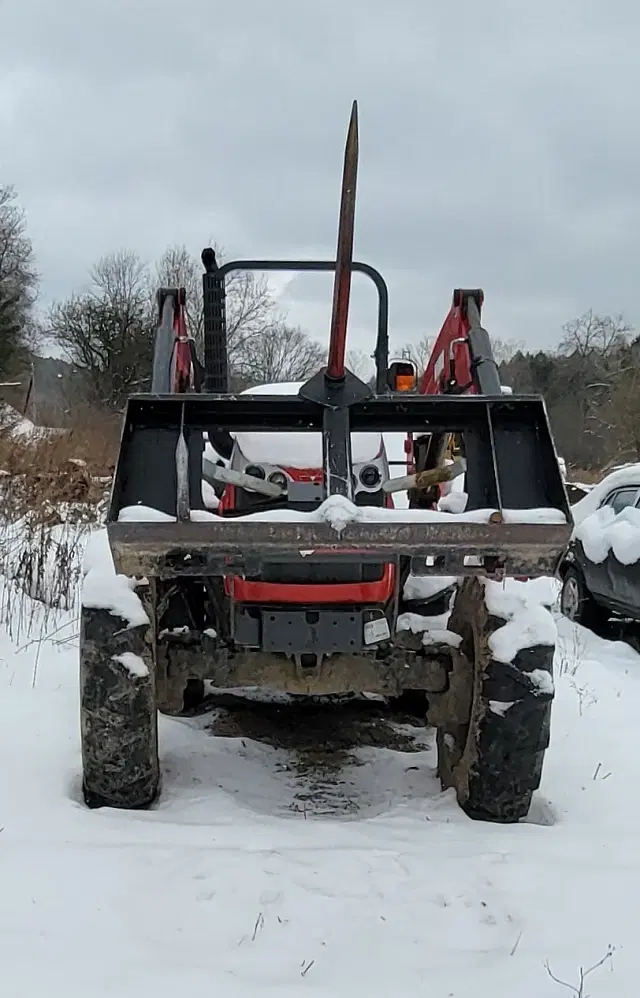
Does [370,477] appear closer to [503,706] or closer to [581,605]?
[503,706]

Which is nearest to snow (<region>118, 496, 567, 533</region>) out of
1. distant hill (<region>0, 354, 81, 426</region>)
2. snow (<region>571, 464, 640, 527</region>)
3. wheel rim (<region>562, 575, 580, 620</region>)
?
snow (<region>571, 464, 640, 527</region>)

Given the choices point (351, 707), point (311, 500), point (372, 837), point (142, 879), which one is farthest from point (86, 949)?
point (351, 707)

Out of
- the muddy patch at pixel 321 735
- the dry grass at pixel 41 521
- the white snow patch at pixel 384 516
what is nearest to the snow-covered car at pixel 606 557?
the muddy patch at pixel 321 735

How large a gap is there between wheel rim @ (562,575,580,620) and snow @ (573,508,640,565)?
455 millimetres

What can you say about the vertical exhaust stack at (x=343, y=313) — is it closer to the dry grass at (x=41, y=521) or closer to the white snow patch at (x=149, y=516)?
the white snow patch at (x=149, y=516)

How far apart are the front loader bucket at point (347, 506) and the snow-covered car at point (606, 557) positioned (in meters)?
4.90

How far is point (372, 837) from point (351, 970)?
77 centimetres

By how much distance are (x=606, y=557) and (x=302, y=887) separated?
19.5 feet

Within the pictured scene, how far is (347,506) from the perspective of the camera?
108 inches

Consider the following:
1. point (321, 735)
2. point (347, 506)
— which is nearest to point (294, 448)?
point (347, 506)

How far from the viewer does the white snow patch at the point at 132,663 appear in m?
3.30

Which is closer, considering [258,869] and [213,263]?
[258,869]

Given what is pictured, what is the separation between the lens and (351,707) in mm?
5168

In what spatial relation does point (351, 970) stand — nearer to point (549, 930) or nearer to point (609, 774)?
point (549, 930)
